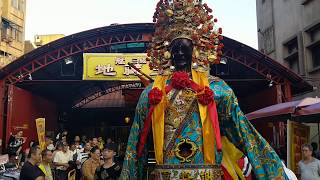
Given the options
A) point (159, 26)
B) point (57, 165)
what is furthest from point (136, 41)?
point (159, 26)

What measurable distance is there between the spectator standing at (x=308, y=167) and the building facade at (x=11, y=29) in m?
26.6

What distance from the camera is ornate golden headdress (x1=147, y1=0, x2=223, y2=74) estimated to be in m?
4.04

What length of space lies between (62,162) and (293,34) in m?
12.2

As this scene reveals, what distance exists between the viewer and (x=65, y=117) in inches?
971

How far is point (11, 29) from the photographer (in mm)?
33312

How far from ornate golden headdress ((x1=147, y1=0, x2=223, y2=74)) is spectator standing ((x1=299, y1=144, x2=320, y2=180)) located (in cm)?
399

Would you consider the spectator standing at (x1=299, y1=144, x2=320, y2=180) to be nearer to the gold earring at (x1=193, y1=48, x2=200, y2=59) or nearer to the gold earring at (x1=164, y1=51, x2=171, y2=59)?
the gold earring at (x1=193, y1=48, x2=200, y2=59)

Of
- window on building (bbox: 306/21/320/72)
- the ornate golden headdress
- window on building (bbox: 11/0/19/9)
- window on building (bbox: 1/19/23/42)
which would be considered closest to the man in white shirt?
the ornate golden headdress

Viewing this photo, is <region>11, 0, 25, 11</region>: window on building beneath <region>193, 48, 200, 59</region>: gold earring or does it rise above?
above

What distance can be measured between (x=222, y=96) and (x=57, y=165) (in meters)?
8.36

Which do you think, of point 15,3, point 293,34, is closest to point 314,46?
point 293,34

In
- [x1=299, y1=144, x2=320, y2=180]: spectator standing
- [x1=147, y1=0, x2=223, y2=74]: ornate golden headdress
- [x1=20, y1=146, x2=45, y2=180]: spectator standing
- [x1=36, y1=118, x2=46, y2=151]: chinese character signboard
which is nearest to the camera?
[x1=147, y1=0, x2=223, y2=74]: ornate golden headdress

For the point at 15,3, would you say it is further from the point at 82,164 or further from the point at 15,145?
the point at 82,164

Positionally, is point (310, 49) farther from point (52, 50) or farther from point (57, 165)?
point (57, 165)
